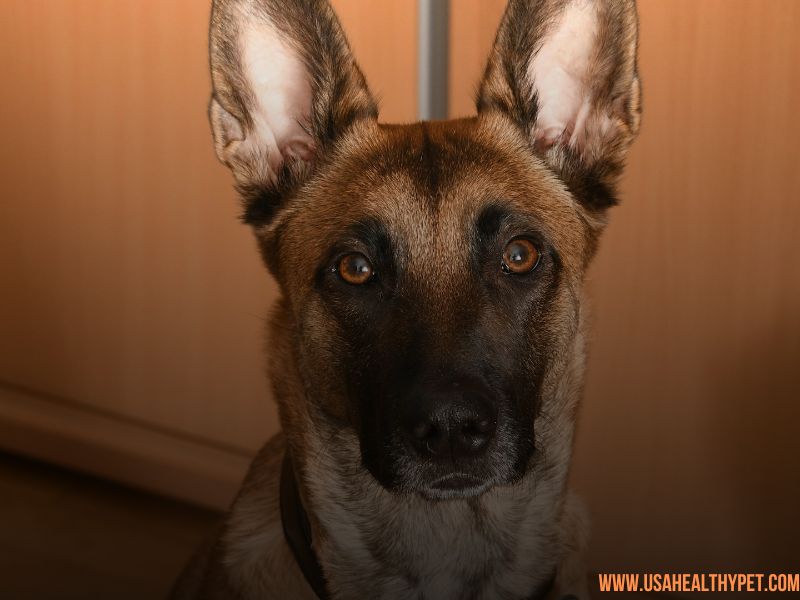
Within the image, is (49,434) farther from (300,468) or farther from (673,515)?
(673,515)

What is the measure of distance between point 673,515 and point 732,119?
1.13 m

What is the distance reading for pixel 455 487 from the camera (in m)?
1.71

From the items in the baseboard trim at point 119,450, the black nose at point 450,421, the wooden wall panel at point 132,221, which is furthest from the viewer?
the baseboard trim at point 119,450

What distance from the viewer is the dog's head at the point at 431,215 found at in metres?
1.70

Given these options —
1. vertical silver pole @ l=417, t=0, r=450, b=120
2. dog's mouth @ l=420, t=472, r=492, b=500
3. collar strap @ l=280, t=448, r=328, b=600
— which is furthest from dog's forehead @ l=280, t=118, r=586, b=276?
vertical silver pole @ l=417, t=0, r=450, b=120

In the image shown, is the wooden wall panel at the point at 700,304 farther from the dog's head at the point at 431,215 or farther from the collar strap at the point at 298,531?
the collar strap at the point at 298,531

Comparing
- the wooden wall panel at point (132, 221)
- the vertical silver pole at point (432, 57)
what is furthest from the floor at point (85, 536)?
the vertical silver pole at point (432, 57)

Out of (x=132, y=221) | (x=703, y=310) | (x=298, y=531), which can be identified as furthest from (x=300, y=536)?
(x=132, y=221)

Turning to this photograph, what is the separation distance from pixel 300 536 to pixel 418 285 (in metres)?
0.60

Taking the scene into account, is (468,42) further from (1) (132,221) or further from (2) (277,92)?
(1) (132,221)

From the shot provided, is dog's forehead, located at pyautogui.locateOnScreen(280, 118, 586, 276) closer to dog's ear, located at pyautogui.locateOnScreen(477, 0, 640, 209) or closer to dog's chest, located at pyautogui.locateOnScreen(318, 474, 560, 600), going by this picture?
dog's ear, located at pyautogui.locateOnScreen(477, 0, 640, 209)

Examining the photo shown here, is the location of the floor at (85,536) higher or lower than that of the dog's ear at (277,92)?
lower

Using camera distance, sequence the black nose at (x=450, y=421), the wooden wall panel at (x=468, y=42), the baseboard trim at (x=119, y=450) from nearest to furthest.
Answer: the black nose at (x=450, y=421)
the wooden wall panel at (x=468, y=42)
the baseboard trim at (x=119, y=450)

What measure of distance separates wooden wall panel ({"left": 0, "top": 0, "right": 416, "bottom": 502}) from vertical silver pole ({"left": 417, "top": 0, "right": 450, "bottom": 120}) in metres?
0.04
